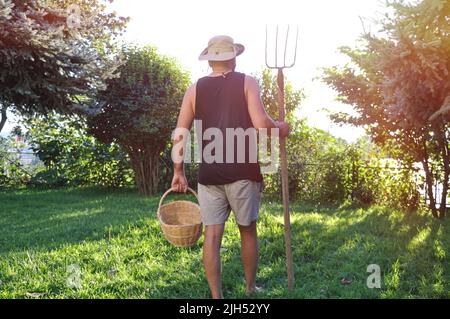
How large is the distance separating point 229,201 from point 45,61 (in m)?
6.38

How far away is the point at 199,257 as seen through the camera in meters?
5.01

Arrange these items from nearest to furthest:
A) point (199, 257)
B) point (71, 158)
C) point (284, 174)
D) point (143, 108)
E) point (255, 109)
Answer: point (255, 109), point (284, 174), point (199, 257), point (143, 108), point (71, 158)

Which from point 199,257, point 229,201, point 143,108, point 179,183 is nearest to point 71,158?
point 143,108

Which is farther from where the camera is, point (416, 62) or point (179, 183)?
point (416, 62)

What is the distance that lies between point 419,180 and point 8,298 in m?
7.57

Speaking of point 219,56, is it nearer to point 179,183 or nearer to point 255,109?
point 255,109

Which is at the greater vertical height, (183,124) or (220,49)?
(220,49)

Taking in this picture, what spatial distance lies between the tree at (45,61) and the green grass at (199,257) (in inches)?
93.2

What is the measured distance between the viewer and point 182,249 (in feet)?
17.4

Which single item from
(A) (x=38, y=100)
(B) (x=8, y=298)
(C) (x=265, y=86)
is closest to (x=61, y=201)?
(A) (x=38, y=100)

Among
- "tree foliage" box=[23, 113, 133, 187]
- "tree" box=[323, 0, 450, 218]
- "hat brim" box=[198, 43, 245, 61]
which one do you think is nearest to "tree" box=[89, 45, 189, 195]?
"tree foliage" box=[23, 113, 133, 187]

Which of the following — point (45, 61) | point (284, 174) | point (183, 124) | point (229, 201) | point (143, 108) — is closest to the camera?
point (229, 201)

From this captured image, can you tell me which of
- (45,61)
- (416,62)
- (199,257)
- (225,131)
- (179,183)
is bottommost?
(199,257)
